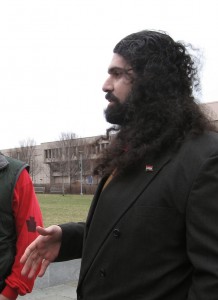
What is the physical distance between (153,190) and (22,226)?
53.8 inches

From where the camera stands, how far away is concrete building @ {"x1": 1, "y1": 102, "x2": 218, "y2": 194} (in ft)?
207

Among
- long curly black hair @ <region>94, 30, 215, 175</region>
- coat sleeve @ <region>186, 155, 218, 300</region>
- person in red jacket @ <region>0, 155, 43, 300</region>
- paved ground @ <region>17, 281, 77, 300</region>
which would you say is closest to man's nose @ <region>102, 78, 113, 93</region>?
long curly black hair @ <region>94, 30, 215, 175</region>

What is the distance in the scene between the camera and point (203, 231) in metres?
1.53

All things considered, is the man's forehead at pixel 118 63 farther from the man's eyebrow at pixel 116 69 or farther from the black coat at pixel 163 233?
the black coat at pixel 163 233

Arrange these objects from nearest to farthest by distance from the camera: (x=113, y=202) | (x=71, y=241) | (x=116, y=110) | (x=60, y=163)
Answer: (x=113, y=202)
(x=116, y=110)
(x=71, y=241)
(x=60, y=163)

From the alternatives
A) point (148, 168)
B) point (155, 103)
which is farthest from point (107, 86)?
point (148, 168)

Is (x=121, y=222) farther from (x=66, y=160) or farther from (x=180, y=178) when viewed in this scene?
(x=66, y=160)

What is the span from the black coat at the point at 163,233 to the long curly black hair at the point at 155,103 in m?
0.07

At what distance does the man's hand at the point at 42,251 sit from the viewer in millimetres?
2137

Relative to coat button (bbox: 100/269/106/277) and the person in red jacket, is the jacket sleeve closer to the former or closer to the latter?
the person in red jacket

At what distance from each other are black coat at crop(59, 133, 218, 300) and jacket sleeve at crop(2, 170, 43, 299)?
1.01 meters

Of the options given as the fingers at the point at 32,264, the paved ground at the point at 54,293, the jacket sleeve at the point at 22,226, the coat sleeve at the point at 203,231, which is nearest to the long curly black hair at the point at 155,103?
the coat sleeve at the point at 203,231

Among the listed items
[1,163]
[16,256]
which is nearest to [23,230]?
[16,256]

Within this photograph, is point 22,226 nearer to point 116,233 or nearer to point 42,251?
point 42,251
